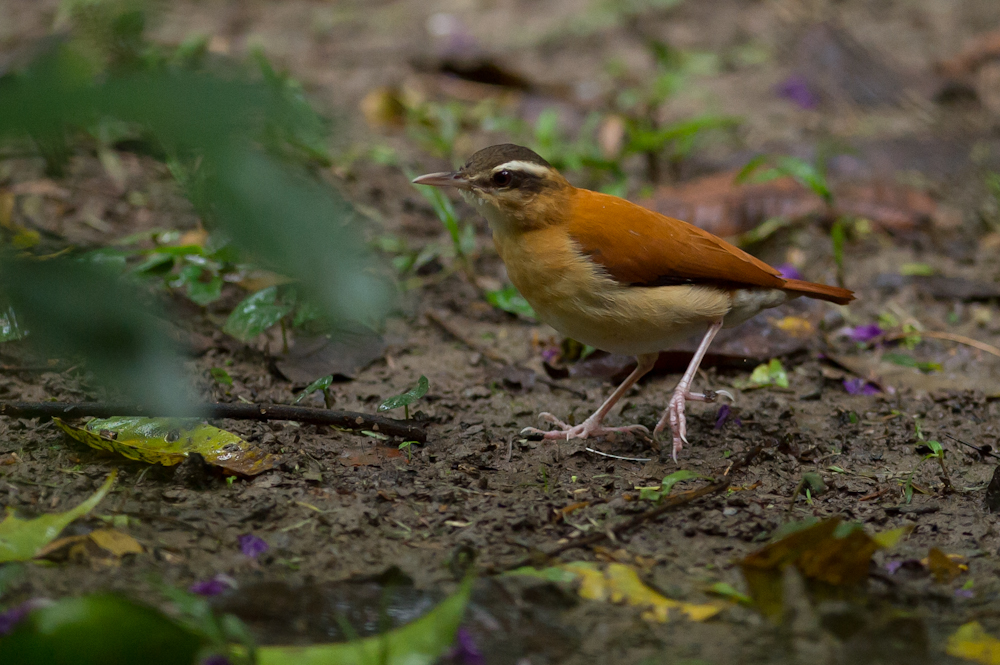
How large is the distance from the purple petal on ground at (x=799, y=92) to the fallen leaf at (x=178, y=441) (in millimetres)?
6936

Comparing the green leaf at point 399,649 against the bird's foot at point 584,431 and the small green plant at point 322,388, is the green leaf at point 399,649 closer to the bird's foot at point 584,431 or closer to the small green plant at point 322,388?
the small green plant at point 322,388

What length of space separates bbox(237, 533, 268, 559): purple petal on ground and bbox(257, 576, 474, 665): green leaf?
0.66 meters

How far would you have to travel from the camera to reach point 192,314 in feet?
17.0

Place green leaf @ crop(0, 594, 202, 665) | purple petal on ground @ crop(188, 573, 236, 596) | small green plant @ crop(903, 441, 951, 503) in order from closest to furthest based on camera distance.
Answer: green leaf @ crop(0, 594, 202, 665), purple petal on ground @ crop(188, 573, 236, 596), small green plant @ crop(903, 441, 951, 503)

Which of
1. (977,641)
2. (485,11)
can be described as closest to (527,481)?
(977,641)

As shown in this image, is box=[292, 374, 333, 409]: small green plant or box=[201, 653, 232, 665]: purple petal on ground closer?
box=[201, 653, 232, 665]: purple petal on ground

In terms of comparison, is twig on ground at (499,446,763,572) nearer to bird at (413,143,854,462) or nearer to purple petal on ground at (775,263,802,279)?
bird at (413,143,854,462)

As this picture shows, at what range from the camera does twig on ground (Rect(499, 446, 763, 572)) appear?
10.7ft

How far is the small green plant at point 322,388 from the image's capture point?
4.03 meters

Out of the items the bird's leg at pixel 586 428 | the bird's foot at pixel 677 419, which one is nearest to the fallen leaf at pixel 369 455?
the bird's leg at pixel 586 428

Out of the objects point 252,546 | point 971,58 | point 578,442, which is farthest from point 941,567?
point 971,58

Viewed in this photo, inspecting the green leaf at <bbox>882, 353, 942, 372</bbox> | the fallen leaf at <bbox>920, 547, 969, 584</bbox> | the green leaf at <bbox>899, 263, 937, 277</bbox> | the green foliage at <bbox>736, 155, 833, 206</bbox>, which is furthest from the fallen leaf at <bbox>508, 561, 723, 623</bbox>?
the green leaf at <bbox>899, 263, 937, 277</bbox>

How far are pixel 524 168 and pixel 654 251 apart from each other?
0.74 meters

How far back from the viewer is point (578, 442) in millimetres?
4438
